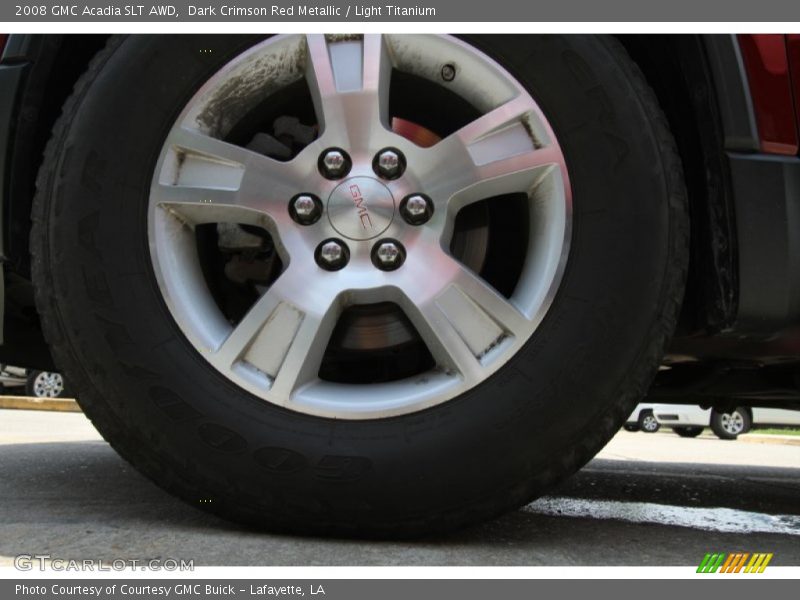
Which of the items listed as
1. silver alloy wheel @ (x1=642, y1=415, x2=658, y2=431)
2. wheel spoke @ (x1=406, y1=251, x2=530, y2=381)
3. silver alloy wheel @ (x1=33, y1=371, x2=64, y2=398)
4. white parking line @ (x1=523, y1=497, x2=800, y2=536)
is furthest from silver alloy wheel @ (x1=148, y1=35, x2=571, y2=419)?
silver alloy wheel @ (x1=642, y1=415, x2=658, y2=431)

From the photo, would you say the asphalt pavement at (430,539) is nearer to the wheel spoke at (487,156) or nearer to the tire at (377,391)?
the tire at (377,391)

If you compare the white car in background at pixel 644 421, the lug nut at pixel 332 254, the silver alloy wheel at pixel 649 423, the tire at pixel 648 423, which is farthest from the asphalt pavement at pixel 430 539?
the silver alloy wheel at pixel 649 423

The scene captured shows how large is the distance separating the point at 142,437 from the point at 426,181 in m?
0.74

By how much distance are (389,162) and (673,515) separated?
1325mm

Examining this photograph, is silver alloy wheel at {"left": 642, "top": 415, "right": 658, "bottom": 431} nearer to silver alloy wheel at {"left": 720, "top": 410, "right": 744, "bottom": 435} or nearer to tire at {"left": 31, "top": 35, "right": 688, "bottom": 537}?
silver alloy wheel at {"left": 720, "top": 410, "right": 744, "bottom": 435}

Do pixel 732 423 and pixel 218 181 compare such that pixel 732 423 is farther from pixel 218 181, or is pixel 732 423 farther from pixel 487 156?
pixel 218 181

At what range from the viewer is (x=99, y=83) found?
58.3 inches

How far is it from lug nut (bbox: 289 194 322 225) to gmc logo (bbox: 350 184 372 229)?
0.23ft

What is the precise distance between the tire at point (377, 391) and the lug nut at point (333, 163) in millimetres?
294

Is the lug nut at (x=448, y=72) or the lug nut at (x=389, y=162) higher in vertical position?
the lug nut at (x=448, y=72)

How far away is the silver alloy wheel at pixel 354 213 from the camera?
1.46 meters

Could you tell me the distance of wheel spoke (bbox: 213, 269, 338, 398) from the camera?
4.82ft

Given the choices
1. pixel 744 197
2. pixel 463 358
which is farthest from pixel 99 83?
pixel 744 197
